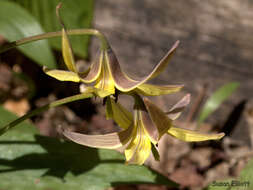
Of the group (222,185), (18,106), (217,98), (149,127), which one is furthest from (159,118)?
(18,106)

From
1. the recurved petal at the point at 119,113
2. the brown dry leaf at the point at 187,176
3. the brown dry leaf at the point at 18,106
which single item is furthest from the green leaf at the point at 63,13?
the recurved petal at the point at 119,113

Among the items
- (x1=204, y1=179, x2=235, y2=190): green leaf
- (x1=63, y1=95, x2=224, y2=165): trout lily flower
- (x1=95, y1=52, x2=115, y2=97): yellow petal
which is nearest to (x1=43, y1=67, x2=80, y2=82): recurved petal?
(x1=95, y1=52, x2=115, y2=97): yellow petal

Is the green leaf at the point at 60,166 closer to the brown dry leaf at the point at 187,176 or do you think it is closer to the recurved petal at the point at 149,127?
the recurved petal at the point at 149,127

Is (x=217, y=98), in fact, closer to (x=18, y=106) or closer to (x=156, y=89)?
(x=156, y=89)

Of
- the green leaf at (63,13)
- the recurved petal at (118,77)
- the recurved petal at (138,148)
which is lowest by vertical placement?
the recurved petal at (138,148)

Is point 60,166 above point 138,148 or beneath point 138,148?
beneath

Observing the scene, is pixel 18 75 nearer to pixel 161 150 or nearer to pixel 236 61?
pixel 161 150
